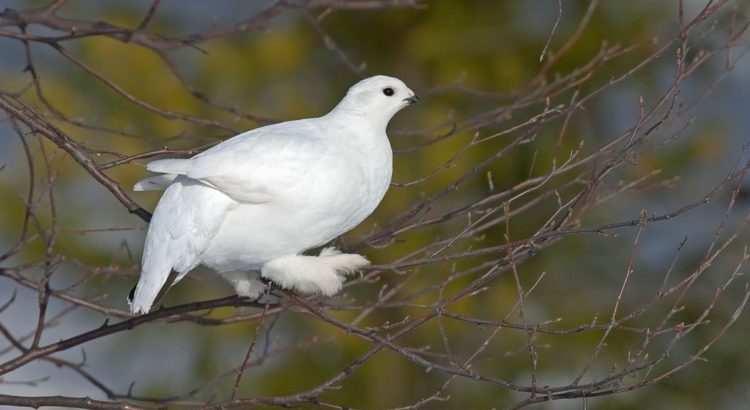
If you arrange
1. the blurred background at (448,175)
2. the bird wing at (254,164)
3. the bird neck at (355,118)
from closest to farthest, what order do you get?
the bird wing at (254,164)
the bird neck at (355,118)
the blurred background at (448,175)

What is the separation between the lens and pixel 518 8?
741 centimetres

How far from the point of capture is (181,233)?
261 cm

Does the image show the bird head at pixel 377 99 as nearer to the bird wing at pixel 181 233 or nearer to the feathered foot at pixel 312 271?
the feathered foot at pixel 312 271

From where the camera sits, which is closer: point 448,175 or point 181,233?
point 181,233

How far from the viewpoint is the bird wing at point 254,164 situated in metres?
2.57

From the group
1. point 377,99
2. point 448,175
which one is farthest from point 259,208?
point 448,175

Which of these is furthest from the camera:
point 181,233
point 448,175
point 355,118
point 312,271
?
point 448,175

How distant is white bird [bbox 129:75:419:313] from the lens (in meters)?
2.61

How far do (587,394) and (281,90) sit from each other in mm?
5588

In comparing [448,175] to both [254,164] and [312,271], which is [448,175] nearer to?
[312,271]

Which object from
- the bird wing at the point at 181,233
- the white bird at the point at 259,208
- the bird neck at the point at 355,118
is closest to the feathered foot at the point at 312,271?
the white bird at the point at 259,208

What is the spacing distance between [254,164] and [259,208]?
12cm

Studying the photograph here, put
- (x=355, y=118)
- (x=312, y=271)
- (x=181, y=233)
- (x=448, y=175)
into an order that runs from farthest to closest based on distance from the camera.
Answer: (x=448, y=175)
(x=355, y=118)
(x=312, y=271)
(x=181, y=233)

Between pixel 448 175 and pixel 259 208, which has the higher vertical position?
pixel 448 175
